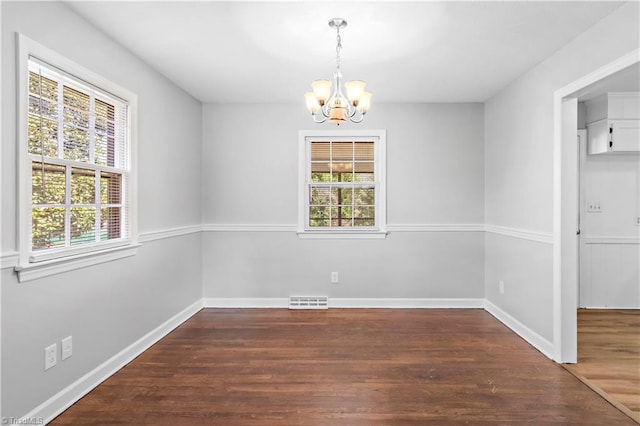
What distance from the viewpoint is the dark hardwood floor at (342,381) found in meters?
2.27

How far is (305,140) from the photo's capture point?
4660 mm

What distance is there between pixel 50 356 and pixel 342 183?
3.38 m

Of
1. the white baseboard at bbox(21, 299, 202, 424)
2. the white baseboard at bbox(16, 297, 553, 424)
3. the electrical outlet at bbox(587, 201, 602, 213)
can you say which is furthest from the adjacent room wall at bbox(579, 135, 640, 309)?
the white baseboard at bbox(21, 299, 202, 424)

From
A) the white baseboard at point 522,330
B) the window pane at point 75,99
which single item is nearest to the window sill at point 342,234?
the white baseboard at point 522,330

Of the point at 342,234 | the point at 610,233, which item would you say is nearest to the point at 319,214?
the point at 342,234

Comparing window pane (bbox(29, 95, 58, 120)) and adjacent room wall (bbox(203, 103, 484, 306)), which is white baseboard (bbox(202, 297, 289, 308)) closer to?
adjacent room wall (bbox(203, 103, 484, 306))

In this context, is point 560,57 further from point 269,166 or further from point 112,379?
point 112,379

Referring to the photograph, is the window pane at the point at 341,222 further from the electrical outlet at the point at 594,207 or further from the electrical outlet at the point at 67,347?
the electrical outlet at the point at 67,347

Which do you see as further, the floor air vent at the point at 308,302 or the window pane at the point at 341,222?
the window pane at the point at 341,222

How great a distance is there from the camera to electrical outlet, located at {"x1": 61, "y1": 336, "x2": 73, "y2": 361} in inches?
90.8

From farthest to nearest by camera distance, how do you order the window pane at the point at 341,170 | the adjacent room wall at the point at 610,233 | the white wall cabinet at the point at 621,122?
the window pane at the point at 341,170, the adjacent room wall at the point at 610,233, the white wall cabinet at the point at 621,122

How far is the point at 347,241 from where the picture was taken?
4668 mm

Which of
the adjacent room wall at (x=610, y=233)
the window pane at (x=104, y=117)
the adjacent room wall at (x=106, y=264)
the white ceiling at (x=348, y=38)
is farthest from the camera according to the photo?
the adjacent room wall at (x=610, y=233)

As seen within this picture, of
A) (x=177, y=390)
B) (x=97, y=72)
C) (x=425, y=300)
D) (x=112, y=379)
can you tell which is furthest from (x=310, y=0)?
(x=425, y=300)
